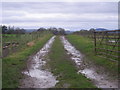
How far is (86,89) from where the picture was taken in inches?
293

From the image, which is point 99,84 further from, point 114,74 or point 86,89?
point 114,74

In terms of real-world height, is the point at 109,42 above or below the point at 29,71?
above

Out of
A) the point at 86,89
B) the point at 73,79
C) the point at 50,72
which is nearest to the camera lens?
the point at 86,89

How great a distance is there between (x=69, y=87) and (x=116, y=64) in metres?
4.83

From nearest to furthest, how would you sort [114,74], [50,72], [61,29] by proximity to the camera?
1. [114,74]
2. [50,72]
3. [61,29]

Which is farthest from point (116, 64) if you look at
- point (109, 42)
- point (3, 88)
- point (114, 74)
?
point (3, 88)

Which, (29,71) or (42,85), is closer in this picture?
(42,85)

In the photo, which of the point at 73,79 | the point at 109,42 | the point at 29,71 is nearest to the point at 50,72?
the point at 29,71

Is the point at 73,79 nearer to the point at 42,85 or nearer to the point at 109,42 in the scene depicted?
the point at 42,85

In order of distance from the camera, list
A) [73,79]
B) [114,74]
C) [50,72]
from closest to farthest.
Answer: [73,79], [114,74], [50,72]

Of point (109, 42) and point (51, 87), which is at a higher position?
point (109, 42)

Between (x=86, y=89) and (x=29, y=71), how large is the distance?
15.8 feet

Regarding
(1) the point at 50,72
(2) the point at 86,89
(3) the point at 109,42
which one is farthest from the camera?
(3) the point at 109,42

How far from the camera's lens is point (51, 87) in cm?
799
